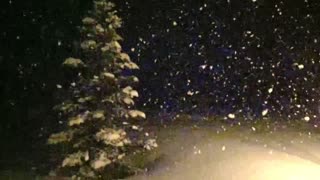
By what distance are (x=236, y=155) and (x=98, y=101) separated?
110 inches

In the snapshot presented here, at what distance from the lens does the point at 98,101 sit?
11094 mm

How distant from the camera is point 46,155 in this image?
14.0 metres

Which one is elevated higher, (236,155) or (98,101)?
(98,101)

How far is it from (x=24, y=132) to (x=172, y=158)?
522cm

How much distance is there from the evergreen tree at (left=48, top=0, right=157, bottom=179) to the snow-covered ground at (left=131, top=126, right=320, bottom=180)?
89 cm

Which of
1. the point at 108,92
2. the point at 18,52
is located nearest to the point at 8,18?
the point at 18,52

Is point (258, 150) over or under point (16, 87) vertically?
under

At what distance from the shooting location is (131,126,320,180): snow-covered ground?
10.5 metres

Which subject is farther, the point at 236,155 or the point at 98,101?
the point at 236,155

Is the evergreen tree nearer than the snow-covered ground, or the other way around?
the snow-covered ground

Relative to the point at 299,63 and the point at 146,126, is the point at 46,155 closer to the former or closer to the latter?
the point at 146,126

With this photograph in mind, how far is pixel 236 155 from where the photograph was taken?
38.3 feet

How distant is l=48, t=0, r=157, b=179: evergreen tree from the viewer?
1091 cm

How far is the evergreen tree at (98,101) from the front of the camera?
1091 cm
